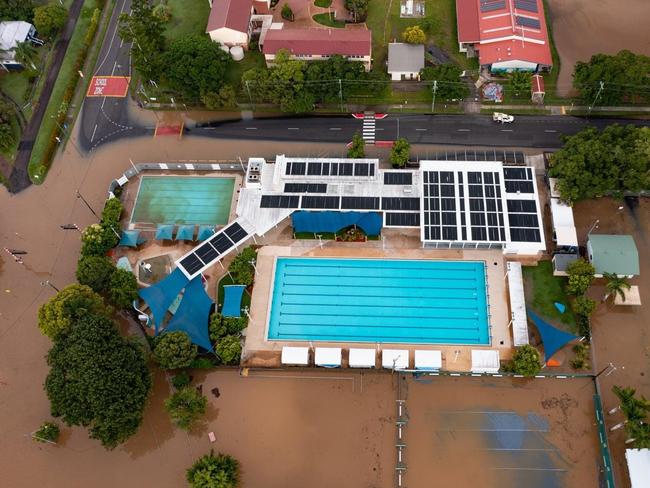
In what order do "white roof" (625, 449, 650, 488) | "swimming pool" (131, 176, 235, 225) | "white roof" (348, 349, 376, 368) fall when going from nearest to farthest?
1. "white roof" (625, 449, 650, 488)
2. "white roof" (348, 349, 376, 368)
3. "swimming pool" (131, 176, 235, 225)

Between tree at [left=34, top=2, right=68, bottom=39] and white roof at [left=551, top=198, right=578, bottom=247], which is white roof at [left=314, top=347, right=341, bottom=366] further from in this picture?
tree at [left=34, top=2, right=68, bottom=39]

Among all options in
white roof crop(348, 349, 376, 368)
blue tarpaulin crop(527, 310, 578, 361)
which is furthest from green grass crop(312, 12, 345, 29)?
blue tarpaulin crop(527, 310, 578, 361)

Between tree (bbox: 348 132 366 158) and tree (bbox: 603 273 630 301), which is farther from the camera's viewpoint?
tree (bbox: 348 132 366 158)

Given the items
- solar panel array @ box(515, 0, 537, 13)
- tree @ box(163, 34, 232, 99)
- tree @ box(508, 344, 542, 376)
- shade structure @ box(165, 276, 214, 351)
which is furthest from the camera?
solar panel array @ box(515, 0, 537, 13)

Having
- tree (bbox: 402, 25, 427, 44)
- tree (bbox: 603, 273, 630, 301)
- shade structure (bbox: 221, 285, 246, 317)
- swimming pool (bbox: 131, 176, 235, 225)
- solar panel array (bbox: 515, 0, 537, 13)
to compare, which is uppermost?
solar panel array (bbox: 515, 0, 537, 13)

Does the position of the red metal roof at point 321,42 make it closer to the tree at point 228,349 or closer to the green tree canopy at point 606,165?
the green tree canopy at point 606,165

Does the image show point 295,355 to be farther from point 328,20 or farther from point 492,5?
point 492,5
